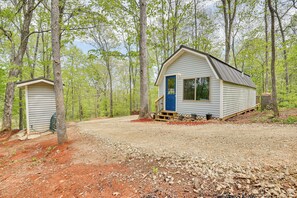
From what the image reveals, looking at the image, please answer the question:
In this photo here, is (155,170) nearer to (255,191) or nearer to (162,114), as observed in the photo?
(255,191)

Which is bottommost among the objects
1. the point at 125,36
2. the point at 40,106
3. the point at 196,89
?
the point at 40,106

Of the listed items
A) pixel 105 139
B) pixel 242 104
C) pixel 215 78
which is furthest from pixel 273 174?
pixel 242 104

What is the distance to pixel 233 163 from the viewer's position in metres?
2.58

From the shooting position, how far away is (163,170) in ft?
8.61

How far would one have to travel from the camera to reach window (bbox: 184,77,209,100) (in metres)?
7.98

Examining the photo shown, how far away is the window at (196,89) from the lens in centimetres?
798

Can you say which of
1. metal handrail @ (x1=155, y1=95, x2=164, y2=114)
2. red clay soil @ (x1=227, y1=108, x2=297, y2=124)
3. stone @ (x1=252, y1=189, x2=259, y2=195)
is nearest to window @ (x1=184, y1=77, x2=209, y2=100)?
metal handrail @ (x1=155, y1=95, x2=164, y2=114)

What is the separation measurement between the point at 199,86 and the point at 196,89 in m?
0.24

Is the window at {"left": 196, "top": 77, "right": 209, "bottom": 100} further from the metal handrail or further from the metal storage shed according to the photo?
the metal storage shed

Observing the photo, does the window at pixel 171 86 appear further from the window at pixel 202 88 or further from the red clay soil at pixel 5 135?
the red clay soil at pixel 5 135

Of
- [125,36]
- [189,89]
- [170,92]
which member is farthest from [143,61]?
[125,36]

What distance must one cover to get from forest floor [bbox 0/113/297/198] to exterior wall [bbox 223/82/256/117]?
417 cm

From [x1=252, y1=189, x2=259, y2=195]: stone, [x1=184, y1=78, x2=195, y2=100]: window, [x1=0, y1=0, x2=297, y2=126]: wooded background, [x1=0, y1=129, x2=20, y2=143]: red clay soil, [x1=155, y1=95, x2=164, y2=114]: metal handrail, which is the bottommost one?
[x1=0, y1=129, x2=20, y2=143]: red clay soil

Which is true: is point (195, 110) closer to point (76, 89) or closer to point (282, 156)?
point (282, 156)
